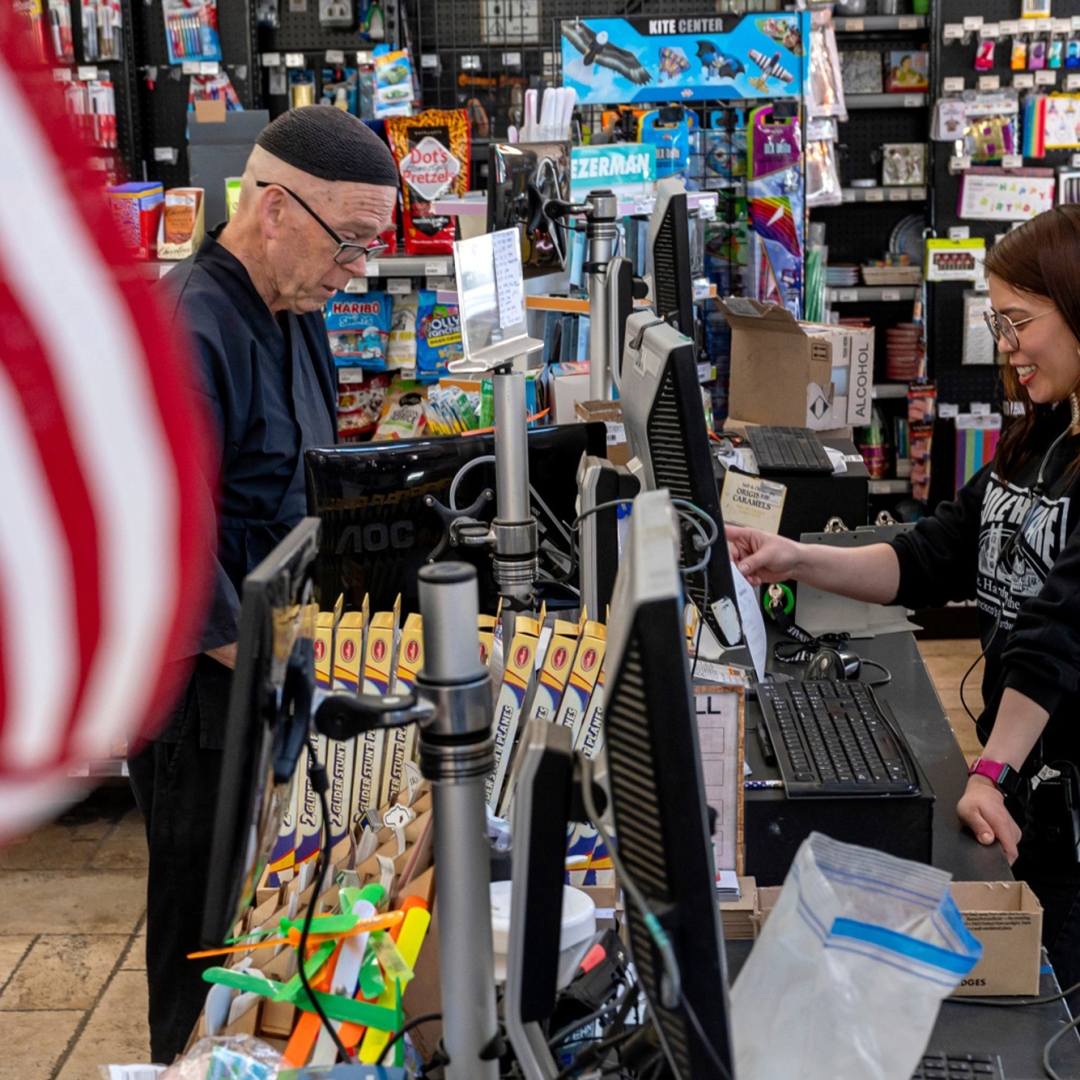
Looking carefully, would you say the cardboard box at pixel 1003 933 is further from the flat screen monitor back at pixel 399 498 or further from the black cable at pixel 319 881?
the flat screen monitor back at pixel 399 498

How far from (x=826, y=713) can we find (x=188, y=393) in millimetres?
1661

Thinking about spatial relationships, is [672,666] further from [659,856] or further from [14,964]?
[14,964]

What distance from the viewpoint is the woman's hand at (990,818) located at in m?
1.81

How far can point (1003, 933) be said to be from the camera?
1458 mm

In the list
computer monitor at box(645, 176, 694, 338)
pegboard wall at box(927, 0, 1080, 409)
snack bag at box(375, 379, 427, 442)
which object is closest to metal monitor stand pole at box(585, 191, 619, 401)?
computer monitor at box(645, 176, 694, 338)

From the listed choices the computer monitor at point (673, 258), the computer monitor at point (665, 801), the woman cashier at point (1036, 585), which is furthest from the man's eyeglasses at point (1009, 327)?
the computer monitor at point (665, 801)

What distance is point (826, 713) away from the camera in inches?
78.4

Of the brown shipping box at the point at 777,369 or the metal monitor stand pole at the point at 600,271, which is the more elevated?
the metal monitor stand pole at the point at 600,271

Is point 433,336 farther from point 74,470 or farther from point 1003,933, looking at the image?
point 74,470

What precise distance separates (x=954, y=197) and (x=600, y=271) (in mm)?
3924

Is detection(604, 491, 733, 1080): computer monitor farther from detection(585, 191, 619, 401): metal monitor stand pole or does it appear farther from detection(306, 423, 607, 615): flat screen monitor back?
detection(585, 191, 619, 401): metal monitor stand pole

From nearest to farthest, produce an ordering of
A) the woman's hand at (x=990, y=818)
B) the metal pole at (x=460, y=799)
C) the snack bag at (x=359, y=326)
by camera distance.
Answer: the metal pole at (x=460, y=799) → the woman's hand at (x=990, y=818) → the snack bag at (x=359, y=326)

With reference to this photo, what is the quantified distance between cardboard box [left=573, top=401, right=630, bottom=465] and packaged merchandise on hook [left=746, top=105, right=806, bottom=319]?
224 cm

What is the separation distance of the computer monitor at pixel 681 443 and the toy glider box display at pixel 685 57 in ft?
11.6
